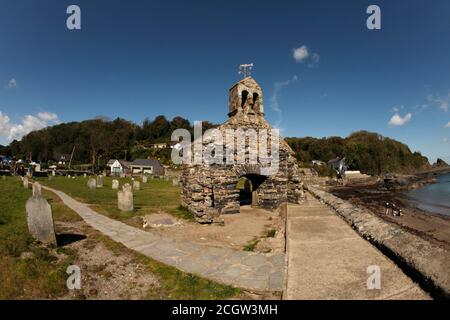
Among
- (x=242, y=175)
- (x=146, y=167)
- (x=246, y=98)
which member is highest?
(x=246, y=98)

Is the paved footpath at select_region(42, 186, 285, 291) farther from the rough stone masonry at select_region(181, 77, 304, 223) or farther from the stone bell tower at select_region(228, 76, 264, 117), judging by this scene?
the stone bell tower at select_region(228, 76, 264, 117)

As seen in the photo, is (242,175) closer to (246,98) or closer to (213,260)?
(246,98)

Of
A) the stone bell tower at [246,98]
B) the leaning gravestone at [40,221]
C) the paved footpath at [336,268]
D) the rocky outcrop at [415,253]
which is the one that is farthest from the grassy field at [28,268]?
the stone bell tower at [246,98]

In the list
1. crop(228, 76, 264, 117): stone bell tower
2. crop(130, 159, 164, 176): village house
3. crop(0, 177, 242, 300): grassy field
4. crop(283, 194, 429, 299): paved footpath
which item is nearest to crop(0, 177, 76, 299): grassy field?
crop(0, 177, 242, 300): grassy field

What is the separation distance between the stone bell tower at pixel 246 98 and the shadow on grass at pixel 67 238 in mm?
8964

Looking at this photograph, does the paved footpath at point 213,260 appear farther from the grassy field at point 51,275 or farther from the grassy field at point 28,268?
the grassy field at point 28,268

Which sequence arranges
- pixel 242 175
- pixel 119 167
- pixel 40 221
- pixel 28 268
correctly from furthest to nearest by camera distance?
1. pixel 119 167
2. pixel 242 175
3. pixel 40 221
4. pixel 28 268

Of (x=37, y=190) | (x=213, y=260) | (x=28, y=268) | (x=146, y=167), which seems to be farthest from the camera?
(x=146, y=167)

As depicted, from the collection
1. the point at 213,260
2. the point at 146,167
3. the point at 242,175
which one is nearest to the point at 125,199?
the point at 242,175

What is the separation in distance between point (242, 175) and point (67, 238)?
25.8 feet

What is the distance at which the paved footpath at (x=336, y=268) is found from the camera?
13.4 ft

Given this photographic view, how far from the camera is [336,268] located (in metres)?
5.06

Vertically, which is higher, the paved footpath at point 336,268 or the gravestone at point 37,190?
the gravestone at point 37,190
